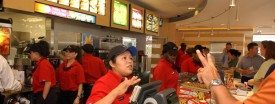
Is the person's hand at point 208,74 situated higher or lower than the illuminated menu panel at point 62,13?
lower

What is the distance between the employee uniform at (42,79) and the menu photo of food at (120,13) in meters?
2.51

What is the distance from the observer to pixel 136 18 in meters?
6.89

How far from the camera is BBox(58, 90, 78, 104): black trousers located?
4.14 metres

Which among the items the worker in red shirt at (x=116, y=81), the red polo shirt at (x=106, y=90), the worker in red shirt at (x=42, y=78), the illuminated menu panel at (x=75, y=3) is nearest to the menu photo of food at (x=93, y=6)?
the illuminated menu panel at (x=75, y=3)

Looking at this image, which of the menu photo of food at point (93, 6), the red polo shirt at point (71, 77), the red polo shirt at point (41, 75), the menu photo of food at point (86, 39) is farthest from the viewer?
the menu photo of food at point (86, 39)

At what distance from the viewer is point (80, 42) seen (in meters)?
5.41

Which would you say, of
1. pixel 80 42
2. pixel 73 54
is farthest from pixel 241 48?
pixel 73 54

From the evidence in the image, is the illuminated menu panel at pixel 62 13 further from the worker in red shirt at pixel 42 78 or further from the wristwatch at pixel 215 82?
the wristwatch at pixel 215 82

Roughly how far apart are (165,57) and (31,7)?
2.03m

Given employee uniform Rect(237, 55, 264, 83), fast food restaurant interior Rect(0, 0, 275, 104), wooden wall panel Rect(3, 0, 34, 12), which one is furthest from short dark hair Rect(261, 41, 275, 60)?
wooden wall panel Rect(3, 0, 34, 12)

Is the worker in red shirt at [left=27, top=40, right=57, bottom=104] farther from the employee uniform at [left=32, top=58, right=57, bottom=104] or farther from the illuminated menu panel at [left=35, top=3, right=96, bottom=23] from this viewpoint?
the illuminated menu panel at [left=35, top=3, right=96, bottom=23]

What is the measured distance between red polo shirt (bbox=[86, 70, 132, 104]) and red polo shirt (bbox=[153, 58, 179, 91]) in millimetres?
1501

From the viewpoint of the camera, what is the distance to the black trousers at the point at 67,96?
4137mm

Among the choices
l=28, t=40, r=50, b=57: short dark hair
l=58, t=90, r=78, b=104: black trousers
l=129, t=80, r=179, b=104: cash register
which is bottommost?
l=58, t=90, r=78, b=104: black trousers
